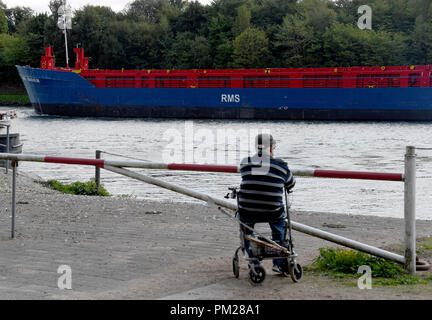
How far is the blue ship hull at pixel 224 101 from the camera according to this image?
165 feet

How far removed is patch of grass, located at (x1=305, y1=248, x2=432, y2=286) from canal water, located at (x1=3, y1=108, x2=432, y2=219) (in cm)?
99

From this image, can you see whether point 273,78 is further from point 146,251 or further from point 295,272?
point 295,272

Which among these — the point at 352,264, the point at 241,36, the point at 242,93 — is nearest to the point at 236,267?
the point at 352,264

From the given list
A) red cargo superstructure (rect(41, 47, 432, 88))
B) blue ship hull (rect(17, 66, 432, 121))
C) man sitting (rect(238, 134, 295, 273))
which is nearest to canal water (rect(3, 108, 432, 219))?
man sitting (rect(238, 134, 295, 273))

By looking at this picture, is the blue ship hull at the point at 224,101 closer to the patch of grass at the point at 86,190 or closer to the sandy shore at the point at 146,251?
the patch of grass at the point at 86,190

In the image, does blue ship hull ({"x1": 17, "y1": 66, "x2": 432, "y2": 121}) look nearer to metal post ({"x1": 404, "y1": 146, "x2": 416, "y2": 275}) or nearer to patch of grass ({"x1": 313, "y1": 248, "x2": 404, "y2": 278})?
patch of grass ({"x1": 313, "y1": 248, "x2": 404, "y2": 278})

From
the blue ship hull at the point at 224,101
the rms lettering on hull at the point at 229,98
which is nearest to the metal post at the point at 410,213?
the blue ship hull at the point at 224,101

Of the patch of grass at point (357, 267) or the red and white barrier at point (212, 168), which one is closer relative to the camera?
the patch of grass at point (357, 267)

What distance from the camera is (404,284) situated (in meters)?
5.76

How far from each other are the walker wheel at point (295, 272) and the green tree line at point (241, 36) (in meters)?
64.7

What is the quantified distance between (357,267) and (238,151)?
77.7 feet

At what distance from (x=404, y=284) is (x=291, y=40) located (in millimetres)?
69810
